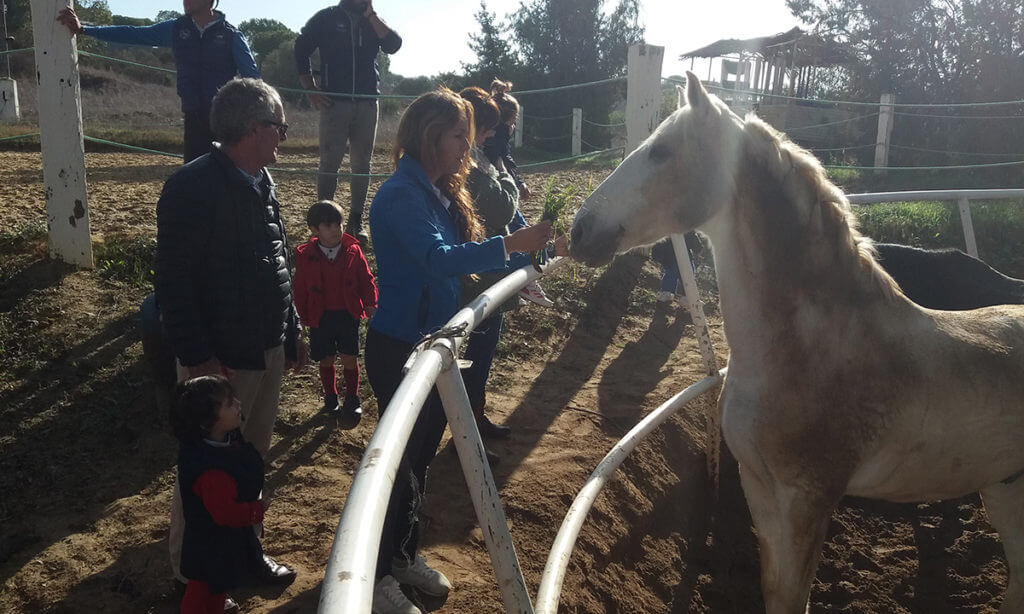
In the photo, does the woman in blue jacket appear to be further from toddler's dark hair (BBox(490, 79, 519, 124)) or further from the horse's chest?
toddler's dark hair (BBox(490, 79, 519, 124))

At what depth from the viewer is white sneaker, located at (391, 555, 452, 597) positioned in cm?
264

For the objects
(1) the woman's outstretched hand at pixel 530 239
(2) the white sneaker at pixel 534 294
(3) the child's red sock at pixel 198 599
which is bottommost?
(3) the child's red sock at pixel 198 599

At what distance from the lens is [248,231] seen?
262 centimetres

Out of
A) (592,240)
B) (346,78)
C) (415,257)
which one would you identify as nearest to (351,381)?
(415,257)

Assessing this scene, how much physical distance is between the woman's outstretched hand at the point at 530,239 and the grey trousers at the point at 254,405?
1.12 metres

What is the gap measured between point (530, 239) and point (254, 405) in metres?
1.44

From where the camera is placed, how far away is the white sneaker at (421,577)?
8.66 ft

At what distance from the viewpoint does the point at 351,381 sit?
14.1 ft

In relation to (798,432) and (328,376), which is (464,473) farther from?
(328,376)

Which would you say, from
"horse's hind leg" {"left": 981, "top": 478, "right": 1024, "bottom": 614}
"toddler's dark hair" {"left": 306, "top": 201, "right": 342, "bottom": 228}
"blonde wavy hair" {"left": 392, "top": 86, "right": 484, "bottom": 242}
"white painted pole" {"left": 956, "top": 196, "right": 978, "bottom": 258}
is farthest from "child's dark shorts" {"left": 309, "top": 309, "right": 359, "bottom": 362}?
"white painted pole" {"left": 956, "top": 196, "right": 978, "bottom": 258}

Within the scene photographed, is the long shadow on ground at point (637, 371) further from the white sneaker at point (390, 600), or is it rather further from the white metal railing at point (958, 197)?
the white sneaker at point (390, 600)

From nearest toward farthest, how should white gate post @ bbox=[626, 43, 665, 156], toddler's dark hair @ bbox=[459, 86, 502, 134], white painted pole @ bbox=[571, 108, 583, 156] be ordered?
1. toddler's dark hair @ bbox=[459, 86, 502, 134]
2. white gate post @ bbox=[626, 43, 665, 156]
3. white painted pole @ bbox=[571, 108, 583, 156]

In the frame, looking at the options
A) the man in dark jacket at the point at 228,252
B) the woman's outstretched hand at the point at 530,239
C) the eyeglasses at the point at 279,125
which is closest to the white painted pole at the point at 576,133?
the eyeglasses at the point at 279,125

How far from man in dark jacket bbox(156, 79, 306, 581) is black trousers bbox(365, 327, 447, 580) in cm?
49
